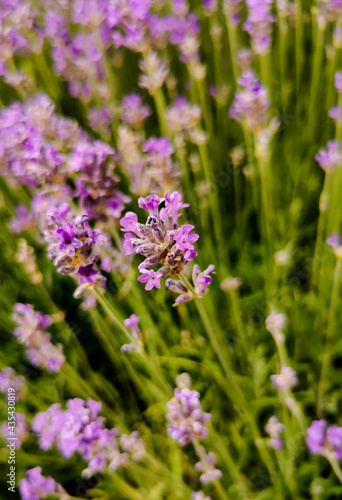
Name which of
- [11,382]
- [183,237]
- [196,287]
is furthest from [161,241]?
[11,382]

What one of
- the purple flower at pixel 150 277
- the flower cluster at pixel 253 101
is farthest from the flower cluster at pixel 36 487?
the flower cluster at pixel 253 101

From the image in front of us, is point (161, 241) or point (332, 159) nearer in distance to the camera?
point (161, 241)

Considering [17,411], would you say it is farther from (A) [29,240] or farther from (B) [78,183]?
(B) [78,183]

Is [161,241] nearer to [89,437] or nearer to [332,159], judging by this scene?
[89,437]

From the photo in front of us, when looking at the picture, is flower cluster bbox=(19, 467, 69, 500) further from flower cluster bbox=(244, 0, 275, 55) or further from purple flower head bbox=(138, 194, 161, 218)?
flower cluster bbox=(244, 0, 275, 55)

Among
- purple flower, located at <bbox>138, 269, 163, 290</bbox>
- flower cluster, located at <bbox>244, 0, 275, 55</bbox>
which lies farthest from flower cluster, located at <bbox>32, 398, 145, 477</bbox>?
flower cluster, located at <bbox>244, 0, 275, 55</bbox>

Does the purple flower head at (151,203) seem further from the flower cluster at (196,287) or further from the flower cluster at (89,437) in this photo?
the flower cluster at (89,437)
